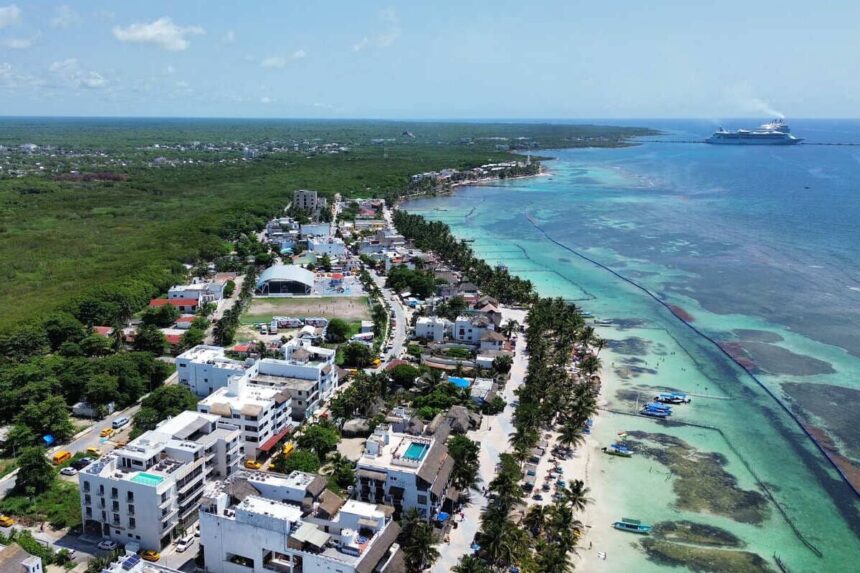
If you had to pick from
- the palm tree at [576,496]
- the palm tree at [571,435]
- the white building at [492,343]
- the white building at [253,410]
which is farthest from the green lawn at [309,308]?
the palm tree at [576,496]

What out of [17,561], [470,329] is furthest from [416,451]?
[470,329]

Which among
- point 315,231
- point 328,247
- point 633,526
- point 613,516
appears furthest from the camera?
point 315,231

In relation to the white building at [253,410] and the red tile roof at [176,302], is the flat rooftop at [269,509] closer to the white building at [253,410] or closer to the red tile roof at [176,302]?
the white building at [253,410]

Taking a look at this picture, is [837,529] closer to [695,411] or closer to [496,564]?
[695,411]

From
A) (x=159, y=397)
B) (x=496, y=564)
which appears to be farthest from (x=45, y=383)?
(x=496, y=564)

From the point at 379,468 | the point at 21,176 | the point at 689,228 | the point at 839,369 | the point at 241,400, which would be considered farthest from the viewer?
the point at 21,176

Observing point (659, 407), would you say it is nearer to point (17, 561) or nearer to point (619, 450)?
point (619, 450)
